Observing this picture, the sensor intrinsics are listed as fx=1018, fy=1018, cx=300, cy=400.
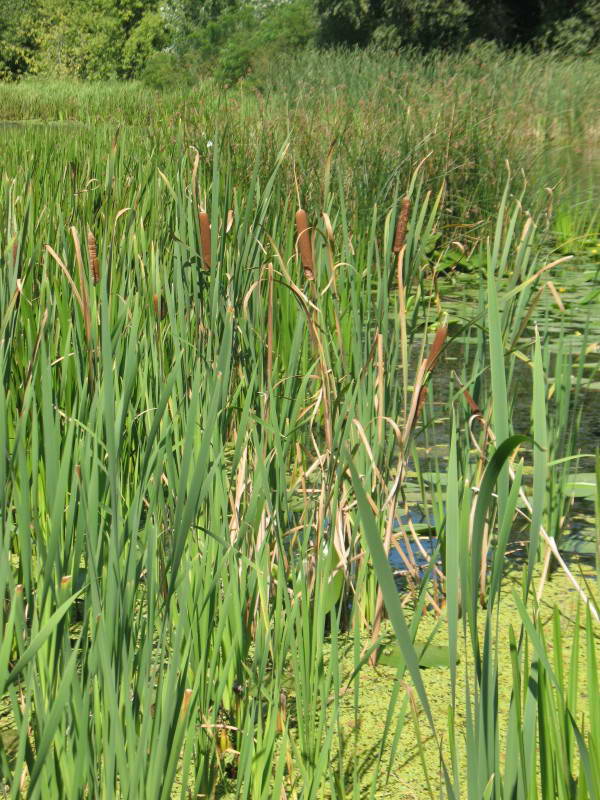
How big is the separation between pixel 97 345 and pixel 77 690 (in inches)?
23.9

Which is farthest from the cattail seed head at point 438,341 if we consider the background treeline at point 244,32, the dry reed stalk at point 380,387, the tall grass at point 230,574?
the background treeline at point 244,32

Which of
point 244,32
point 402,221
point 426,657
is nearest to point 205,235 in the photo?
point 402,221

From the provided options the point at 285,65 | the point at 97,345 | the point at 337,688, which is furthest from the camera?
the point at 285,65

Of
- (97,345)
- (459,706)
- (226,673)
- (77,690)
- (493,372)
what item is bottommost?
(459,706)

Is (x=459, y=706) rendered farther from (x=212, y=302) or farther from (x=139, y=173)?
(x=139, y=173)

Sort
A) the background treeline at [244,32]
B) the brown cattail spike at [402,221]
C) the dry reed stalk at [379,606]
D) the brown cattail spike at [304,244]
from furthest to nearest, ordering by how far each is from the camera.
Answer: the background treeline at [244,32]
the dry reed stalk at [379,606]
the brown cattail spike at [402,221]
the brown cattail spike at [304,244]

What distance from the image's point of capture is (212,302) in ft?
4.74

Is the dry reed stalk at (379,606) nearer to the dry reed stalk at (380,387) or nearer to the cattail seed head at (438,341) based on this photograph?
the dry reed stalk at (380,387)

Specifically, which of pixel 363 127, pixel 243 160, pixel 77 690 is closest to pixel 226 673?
pixel 77 690

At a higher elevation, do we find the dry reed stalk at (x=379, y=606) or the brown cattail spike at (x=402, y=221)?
the brown cattail spike at (x=402, y=221)

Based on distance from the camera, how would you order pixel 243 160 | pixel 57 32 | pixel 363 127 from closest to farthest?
pixel 243 160 < pixel 363 127 < pixel 57 32

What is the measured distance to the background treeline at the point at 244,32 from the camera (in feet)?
60.6

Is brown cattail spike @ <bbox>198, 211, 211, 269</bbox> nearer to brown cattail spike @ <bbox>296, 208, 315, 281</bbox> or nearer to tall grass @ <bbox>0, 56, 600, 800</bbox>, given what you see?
tall grass @ <bbox>0, 56, 600, 800</bbox>

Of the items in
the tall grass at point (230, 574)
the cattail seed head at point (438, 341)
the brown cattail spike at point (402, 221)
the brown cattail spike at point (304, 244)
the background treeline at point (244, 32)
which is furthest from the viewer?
A: the background treeline at point (244, 32)
